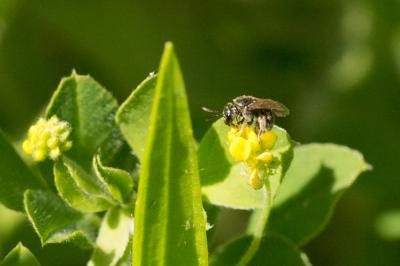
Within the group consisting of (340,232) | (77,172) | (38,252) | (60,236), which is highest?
(77,172)

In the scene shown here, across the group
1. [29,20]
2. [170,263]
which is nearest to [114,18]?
[29,20]

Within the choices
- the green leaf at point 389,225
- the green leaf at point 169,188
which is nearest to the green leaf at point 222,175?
the green leaf at point 169,188

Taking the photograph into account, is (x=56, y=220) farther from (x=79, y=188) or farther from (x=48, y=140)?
(x=48, y=140)

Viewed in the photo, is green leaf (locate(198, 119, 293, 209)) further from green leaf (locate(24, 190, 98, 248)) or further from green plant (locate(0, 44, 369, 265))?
green leaf (locate(24, 190, 98, 248))

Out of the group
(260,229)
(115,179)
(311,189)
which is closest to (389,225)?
(311,189)

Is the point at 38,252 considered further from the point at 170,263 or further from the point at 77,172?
the point at 170,263

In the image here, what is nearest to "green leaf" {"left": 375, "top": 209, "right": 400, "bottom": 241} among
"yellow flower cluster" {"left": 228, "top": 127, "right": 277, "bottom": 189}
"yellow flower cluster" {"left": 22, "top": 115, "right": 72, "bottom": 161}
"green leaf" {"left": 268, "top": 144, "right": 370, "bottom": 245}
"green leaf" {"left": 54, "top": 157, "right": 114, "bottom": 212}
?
"green leaf" {"left": 268, "top": 144, "right": 370, "bottom": 245}

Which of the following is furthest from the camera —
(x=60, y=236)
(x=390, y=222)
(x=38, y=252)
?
(x=390, y=222)
